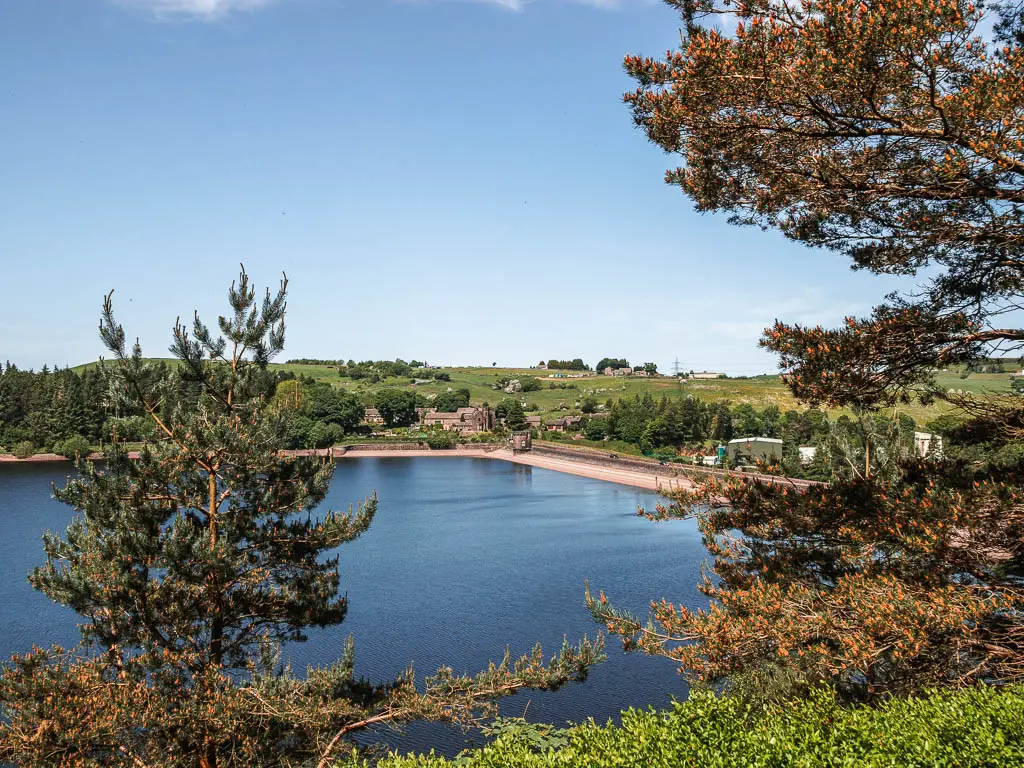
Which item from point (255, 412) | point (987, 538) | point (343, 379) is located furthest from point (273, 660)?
point (343, 379)

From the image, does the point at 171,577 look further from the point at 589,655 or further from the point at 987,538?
the point at 987,538

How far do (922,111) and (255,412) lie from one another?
903 centimetres

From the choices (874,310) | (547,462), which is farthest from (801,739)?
(547,462)

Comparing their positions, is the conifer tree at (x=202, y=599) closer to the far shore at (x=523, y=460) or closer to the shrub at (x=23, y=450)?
the far shore at (x=523, y=460)

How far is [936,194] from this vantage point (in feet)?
26.1

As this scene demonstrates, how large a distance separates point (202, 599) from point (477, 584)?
63.0ft

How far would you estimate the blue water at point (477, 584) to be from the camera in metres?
17.8

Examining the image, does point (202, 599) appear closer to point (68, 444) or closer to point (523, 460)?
point (68, 444)

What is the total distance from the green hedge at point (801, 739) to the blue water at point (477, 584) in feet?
19.6

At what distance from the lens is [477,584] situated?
27.6 metres

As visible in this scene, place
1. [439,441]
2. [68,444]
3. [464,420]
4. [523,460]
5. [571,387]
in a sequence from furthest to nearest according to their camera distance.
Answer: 1. [571,387]
2. [464,420]
3. [439,441]
4. [523,460]
5. [68,444]

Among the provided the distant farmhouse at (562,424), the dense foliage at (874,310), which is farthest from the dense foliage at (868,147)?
the distant farmhouse at (562,424)

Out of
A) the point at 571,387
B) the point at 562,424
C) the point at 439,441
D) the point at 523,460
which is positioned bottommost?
the point at 523,460

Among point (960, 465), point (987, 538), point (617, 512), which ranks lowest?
point (617, 512)
